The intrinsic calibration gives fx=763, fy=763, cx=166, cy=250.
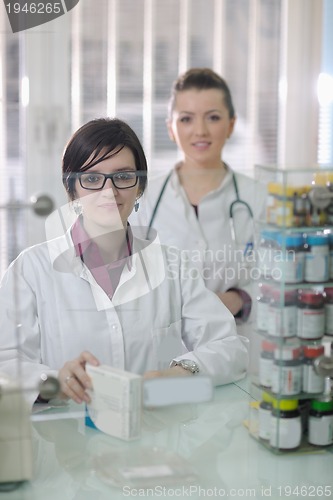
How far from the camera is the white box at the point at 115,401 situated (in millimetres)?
971

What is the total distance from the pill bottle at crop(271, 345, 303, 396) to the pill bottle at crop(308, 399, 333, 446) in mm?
39

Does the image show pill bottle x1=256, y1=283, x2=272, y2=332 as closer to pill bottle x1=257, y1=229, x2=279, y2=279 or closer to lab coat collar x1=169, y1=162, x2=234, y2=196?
pill bottle x1=257, y1=229, x2=279, y2=279

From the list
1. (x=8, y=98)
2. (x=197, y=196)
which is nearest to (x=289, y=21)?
(x=8, y=98)

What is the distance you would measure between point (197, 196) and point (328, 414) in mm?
460

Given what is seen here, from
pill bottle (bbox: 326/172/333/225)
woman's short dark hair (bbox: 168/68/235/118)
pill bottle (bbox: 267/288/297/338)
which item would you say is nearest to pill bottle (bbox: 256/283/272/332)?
pill bottle (bbox: 267/288/297/338)

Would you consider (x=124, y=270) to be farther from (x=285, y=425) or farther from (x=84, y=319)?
(x=285, y=425)

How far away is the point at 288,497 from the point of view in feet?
3.20

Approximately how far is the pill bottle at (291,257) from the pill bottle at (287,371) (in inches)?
3.6

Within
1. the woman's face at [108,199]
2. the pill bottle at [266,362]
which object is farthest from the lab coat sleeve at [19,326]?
the pill bottle at [266,362]

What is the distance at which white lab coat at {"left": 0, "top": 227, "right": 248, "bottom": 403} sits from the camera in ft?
3.44

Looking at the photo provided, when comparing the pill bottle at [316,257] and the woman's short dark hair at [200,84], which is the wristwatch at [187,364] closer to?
the pill bottle at [316,257]

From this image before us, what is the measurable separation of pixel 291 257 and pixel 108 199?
0.84 feet

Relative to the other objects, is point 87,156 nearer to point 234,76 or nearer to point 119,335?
point 119,335

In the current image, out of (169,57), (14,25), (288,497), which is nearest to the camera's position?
(288,497)
